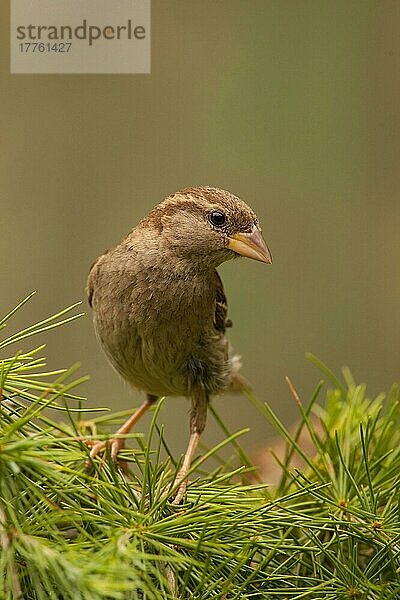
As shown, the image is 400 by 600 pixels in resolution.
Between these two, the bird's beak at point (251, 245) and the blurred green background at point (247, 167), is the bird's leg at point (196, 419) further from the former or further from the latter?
the blurred green background at point (247, 167)

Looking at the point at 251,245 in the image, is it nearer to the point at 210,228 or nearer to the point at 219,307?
the point at 210,228

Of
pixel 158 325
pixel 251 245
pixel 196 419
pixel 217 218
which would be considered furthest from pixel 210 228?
pixel 196 419

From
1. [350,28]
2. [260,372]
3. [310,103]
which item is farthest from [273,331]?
[350,28]

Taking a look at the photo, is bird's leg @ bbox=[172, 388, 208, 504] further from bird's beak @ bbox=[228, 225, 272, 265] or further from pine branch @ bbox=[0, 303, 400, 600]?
bird's beak @ bbox=[228, 225, 272, 265]

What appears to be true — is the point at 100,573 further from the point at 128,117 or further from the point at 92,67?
the point at 128,117

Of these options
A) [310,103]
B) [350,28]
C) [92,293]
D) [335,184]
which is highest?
[350,28]

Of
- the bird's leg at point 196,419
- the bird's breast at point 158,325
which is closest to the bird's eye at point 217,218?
the bird's breast at point 158,325

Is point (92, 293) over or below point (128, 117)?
below
